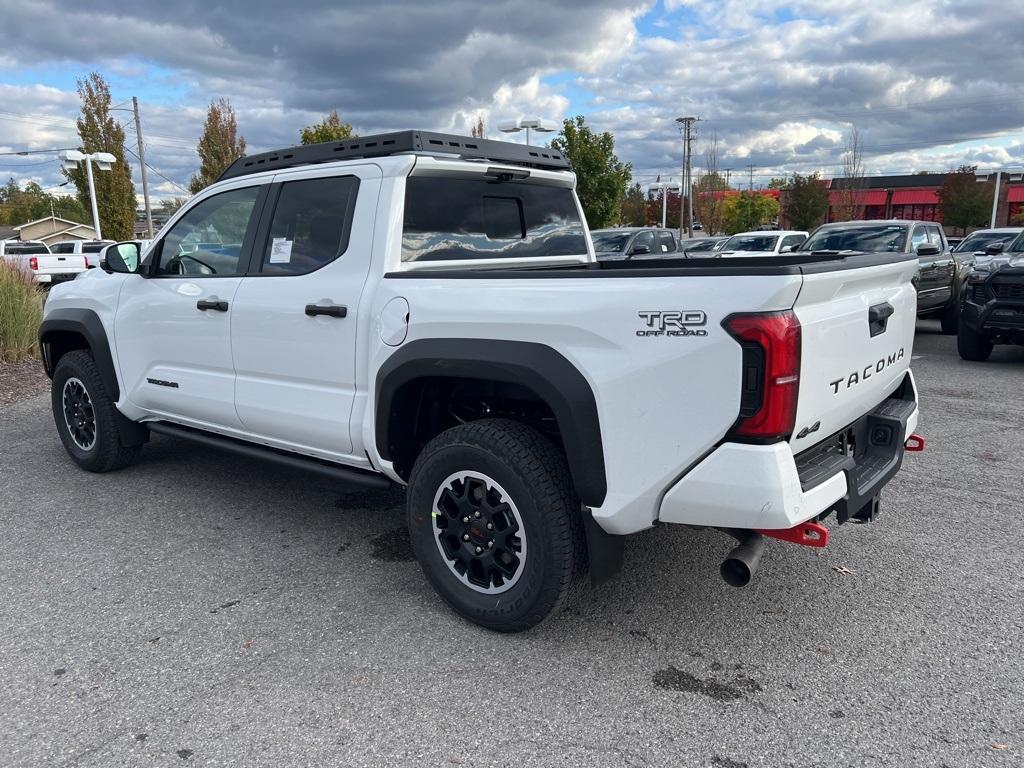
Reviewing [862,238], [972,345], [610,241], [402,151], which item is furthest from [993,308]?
[402,151]

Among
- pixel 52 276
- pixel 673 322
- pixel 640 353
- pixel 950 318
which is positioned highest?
pixel 673 322

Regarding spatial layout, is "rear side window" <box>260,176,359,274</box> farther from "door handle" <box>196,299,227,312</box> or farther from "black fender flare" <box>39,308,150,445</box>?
"black fender flare" <box>39,308,150,445</box>

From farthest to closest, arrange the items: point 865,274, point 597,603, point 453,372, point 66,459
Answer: point 66,459
point 597,603
point 453,372
point 865,274

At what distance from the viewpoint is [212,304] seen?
4.18 m

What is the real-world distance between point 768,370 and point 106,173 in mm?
34425

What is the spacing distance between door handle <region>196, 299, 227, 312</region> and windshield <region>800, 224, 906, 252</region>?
9.47 m

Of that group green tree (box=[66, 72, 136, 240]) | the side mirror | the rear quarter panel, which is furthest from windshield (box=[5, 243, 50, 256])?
the rear quarter panel

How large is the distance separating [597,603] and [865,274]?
1.75 m

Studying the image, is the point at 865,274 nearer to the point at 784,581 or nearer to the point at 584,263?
the point at 784,581

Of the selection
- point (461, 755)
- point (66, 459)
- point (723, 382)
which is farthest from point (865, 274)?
point (66, 459)

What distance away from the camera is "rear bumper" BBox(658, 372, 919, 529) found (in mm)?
2461

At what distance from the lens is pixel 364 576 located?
3787mm

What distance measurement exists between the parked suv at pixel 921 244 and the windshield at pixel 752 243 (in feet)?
15.6

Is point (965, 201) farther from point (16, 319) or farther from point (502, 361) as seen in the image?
point (502, 361)
